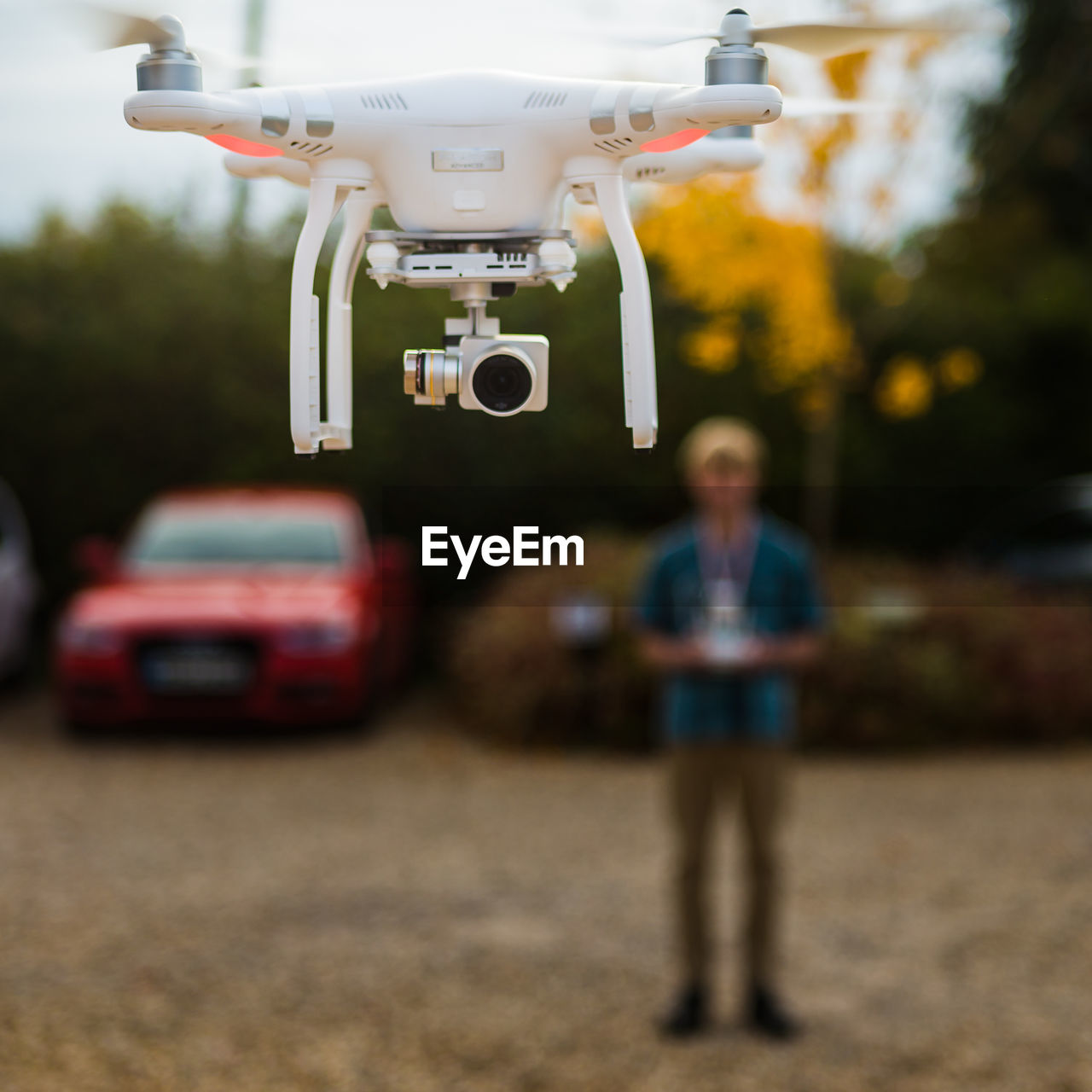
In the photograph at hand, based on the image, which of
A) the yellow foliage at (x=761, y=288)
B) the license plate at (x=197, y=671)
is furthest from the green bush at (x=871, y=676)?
the license plate at (x=197, y=671)

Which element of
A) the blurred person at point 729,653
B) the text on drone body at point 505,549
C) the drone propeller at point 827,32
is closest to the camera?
the drone propeller at point 827,32

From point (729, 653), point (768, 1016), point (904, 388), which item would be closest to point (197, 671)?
point (768, 1016)

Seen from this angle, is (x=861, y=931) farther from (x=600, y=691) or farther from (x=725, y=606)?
(x=600, y=691)

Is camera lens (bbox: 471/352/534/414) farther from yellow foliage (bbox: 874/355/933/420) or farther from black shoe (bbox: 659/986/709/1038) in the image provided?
yellow foliage (bbox: 874/355/933/420)

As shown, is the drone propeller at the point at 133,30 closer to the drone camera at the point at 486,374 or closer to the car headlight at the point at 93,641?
the drone camera at the point at 486,374

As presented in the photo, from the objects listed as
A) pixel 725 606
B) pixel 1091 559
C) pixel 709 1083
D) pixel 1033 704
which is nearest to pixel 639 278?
pixel 725 606

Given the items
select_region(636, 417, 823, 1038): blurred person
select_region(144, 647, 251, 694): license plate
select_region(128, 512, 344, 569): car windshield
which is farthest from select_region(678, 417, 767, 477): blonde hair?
select_region(144, 647, 251, 694): license plate
